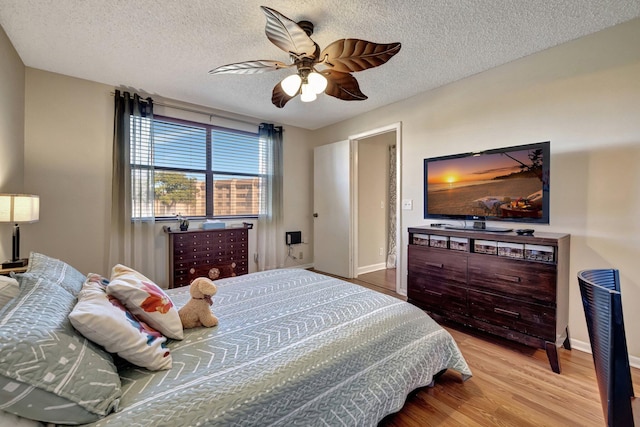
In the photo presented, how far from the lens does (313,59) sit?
6.62 ft

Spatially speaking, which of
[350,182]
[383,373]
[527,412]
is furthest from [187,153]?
[527,412]

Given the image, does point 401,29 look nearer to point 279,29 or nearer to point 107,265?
point 279,29

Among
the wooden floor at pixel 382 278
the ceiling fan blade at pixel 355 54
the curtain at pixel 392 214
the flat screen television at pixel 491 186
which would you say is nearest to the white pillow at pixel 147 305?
the ceiling fan blade at pixel 355 54

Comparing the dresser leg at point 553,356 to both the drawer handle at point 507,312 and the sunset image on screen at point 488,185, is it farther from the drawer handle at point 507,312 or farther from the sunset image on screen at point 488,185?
the sunset image on screen at point 488,185

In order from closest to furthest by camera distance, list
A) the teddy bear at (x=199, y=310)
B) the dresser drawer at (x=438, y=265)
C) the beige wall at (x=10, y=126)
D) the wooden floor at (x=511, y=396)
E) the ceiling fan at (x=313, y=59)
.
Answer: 1. the teddy bear at (x=199, y=310)
2. the wooden floor at (x=511, y=396)
3. the ceiling fan at (x=313, y=59)
4. the beige wall at (x=10, y=126)
5. the dresser drawer at (x=438, y=265)

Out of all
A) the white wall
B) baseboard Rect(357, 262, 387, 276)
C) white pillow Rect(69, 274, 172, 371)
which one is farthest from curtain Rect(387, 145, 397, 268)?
white pillow Rect(69, 274, 172, 371)

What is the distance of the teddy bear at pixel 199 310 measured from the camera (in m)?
1.41

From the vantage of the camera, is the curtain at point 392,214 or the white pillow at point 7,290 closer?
the white pillow at point 7,290

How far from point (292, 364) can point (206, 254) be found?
281 cm

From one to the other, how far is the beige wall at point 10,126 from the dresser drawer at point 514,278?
3.98 m

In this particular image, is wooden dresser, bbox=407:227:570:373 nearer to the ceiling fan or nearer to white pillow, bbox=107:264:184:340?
the ceiling fan

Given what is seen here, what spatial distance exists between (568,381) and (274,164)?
406 centimetres

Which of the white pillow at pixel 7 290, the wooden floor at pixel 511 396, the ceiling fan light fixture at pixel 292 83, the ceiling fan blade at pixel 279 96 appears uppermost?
the ceiling fan blade at pixel 279 96

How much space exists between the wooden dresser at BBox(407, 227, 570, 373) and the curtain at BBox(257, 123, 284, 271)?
241 cm
